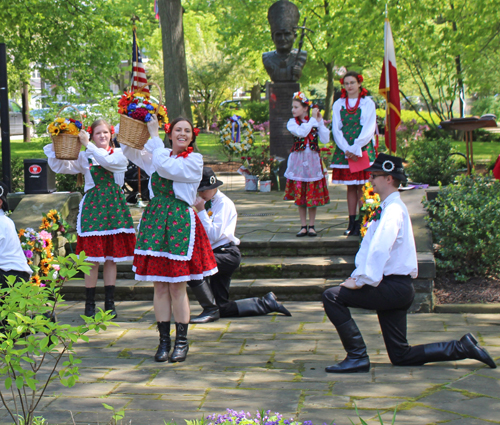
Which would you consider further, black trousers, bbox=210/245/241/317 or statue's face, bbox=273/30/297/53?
statue's face, bbox=273/30/297/53

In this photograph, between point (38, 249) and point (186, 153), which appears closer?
point (186, 153)

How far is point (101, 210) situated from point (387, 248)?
3104mm

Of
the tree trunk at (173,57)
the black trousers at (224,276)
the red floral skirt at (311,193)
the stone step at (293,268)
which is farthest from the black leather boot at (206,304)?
the tree trunk at (173,57)

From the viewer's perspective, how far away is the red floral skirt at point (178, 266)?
4.93 metres

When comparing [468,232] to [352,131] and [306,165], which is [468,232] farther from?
[306,165]

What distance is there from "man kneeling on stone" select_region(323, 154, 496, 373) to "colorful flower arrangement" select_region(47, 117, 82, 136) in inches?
124

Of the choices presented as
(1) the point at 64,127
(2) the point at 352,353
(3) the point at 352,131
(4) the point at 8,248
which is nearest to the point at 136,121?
(1) the point at 64,127

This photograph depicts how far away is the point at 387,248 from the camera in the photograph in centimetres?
444

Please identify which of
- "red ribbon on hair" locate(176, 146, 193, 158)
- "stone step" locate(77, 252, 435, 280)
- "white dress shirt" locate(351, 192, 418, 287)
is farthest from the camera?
"stone step" locate(77, 252, 435, 280)


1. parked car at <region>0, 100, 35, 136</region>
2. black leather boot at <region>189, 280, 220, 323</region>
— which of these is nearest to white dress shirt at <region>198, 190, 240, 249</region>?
black leather boot at <region>189, 280, 220, 323</region>

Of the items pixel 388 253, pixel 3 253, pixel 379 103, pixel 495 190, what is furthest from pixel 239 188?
pixel 379 103

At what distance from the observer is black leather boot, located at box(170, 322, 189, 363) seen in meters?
5.05

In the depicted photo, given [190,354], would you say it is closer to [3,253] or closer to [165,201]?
[165,201]

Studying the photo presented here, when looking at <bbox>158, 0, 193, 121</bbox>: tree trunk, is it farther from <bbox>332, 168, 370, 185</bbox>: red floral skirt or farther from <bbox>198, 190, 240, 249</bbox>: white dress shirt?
<bbox>198, 190, 240, 249</bbox>: white dress shirt
